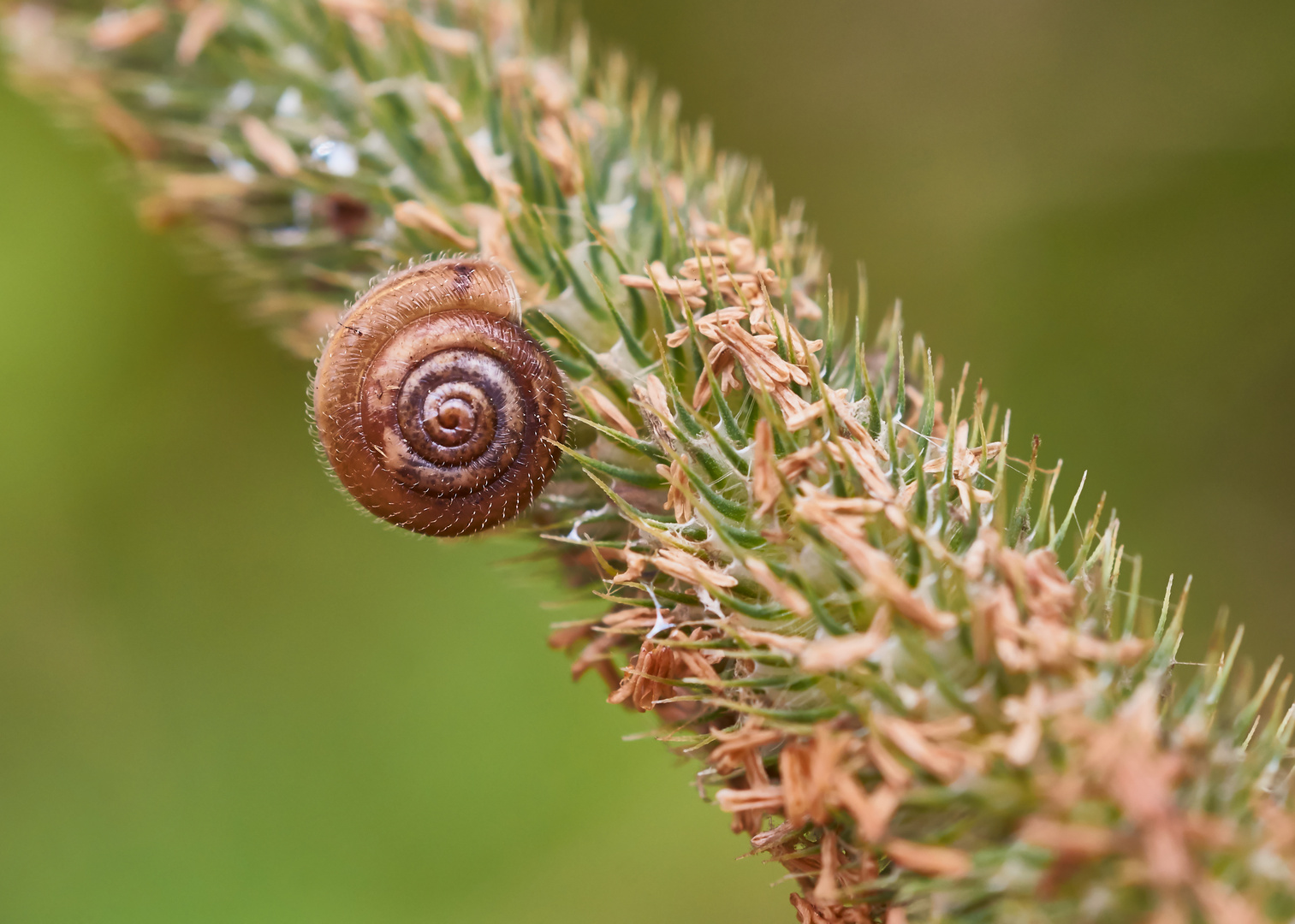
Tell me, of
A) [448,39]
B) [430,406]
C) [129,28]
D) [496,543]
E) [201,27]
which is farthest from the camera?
[496,543]

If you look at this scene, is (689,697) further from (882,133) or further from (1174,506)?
(882,133)

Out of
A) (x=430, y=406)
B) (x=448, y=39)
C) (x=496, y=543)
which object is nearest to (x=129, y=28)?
(x=448, y=39)

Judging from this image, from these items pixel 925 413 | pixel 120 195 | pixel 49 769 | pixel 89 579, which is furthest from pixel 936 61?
pixel 49 769

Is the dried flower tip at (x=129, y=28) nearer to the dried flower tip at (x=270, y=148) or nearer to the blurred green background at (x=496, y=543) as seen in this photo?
the dried flower tip at (x=270, y=148)

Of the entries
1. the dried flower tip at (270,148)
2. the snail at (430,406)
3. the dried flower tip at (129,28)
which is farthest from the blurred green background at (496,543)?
the snail at (430,406)

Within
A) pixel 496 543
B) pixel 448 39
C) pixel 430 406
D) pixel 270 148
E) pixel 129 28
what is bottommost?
pixel 496 543

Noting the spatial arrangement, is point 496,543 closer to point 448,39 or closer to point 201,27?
point 448,39
